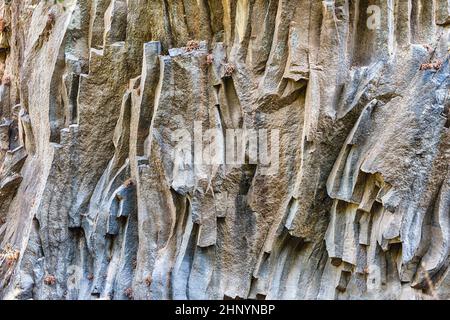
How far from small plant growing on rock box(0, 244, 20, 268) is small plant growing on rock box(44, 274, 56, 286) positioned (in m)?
1.40

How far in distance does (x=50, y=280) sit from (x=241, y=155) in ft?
19.5

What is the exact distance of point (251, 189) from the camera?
14.8 meters

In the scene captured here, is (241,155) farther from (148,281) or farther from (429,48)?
(429,48)

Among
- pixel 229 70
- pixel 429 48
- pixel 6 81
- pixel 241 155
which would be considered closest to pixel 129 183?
pixel 241 155

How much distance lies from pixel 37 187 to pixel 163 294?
5582 mm

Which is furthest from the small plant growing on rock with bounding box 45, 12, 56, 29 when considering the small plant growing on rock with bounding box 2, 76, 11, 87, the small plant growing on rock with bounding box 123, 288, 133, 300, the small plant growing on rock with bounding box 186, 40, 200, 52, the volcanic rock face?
the small plant growing on rock with bounding box 123, 288, 133, 300

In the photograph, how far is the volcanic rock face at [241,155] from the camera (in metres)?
13.0

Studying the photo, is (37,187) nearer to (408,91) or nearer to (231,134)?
(231,134)

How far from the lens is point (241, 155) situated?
48.7ft

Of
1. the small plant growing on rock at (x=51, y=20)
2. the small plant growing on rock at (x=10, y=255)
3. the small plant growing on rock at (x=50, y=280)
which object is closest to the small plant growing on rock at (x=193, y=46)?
the small plant growing on rock at (x=51, y=20)

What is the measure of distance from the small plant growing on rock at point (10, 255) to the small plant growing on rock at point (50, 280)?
55.1 inches

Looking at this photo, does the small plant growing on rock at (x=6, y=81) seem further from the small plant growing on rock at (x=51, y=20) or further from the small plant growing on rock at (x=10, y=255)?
the small plant growing on rock at (x=10, y=255)

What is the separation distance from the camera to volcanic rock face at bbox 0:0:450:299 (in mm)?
13039

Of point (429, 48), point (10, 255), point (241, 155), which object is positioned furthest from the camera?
point (10, 255)
